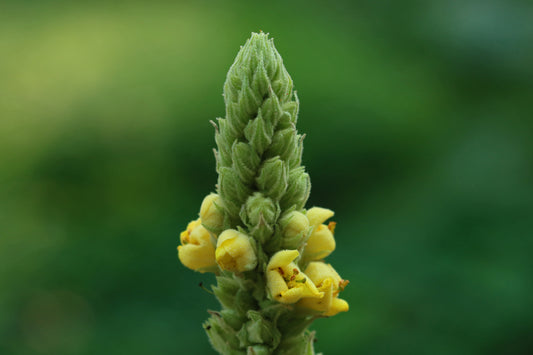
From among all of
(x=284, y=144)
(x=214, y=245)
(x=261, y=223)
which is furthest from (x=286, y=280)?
(x=284, y=144)

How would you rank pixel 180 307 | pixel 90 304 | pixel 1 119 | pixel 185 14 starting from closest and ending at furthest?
1. pixel 180 307
2. pixel 90 304
3. pixel 1 119
4. pixel 185 14

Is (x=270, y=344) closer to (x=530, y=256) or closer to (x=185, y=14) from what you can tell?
(x=530, y=256)

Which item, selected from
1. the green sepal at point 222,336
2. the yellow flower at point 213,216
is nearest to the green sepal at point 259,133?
the yellow flower at point 213,216

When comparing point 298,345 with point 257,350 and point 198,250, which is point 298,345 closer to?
point 257,350

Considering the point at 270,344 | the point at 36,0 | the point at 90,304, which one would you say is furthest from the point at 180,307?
the point at 36,0

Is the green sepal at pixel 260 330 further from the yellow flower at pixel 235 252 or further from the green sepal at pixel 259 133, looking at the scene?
the green sepal at pixel 259 133

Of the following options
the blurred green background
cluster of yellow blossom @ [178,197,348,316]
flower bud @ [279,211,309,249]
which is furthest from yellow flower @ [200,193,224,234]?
the blurred green background
